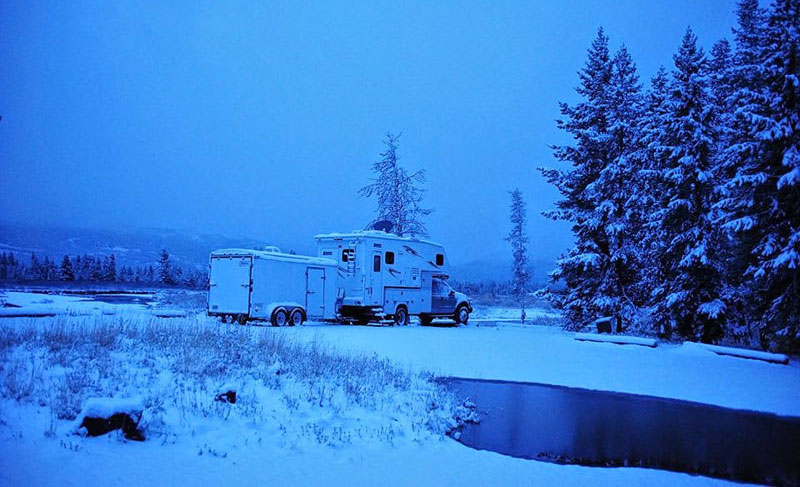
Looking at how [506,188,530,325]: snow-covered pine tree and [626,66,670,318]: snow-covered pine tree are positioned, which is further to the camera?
[506,188,530,325]: snow-covered pine tree

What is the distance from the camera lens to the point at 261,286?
2077 centimetres

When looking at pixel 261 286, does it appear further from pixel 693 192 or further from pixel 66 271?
pixel 66 271

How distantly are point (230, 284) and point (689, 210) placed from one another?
16.2 metres

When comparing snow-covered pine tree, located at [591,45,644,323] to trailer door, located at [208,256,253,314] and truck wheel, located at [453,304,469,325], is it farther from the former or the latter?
trailer door, located at [208,256,253,314]

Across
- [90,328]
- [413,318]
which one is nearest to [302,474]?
[90,328]

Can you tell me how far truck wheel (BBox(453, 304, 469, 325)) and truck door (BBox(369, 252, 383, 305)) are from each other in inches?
215

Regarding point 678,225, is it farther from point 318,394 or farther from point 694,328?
point 318,394

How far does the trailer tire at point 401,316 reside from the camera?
25.8 m

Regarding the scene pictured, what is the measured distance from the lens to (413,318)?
33.8 m

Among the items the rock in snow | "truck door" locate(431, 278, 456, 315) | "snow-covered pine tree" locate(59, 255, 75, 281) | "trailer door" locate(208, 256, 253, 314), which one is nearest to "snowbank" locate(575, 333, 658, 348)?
"truck door" locate(431, 278, 456, 315)

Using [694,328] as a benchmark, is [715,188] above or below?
above

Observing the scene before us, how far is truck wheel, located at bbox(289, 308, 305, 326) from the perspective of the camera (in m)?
21.7

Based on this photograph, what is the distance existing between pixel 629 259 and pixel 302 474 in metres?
19.9

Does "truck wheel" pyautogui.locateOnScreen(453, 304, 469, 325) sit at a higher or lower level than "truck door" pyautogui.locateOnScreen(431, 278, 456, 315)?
lower
